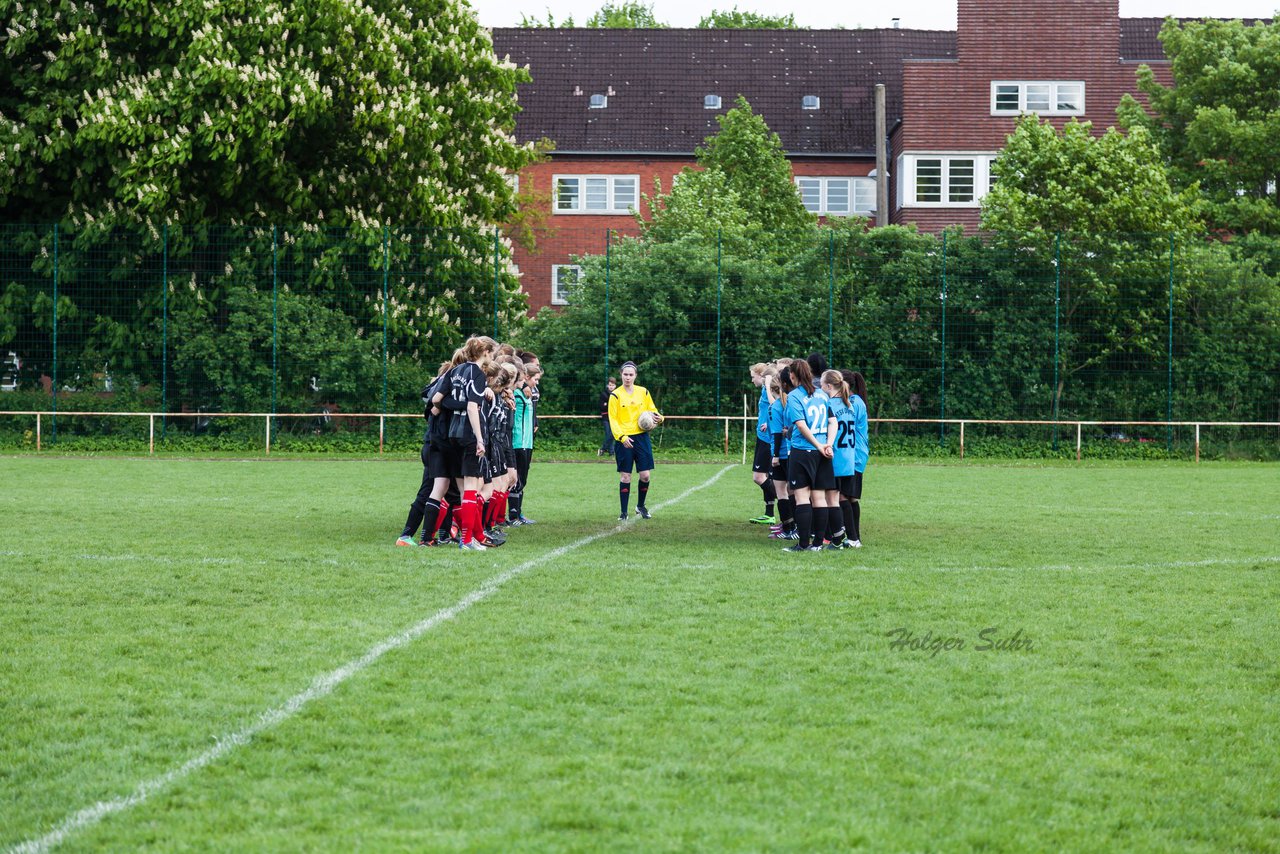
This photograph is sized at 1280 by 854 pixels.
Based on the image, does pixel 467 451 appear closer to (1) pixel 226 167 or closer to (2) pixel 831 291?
(1) pixel 226 167

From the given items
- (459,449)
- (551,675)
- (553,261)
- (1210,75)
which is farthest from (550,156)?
(551,675)

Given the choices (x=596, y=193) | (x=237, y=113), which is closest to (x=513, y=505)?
(x=237, y=113)

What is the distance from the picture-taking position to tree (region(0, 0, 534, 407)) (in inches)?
1069

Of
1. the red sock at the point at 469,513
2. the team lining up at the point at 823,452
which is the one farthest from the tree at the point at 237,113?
the team lining up at the point at 823,452

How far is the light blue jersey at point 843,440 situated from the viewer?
1269 centimetres

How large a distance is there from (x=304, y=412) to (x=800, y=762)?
2407cm

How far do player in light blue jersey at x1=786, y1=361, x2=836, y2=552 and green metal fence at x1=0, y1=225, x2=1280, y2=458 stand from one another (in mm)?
15800

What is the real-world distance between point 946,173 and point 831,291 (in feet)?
52.7

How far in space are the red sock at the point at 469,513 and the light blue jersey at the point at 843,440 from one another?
2953 millimetres

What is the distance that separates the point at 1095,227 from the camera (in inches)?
1235

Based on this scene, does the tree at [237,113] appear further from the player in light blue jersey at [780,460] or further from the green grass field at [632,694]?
the player in light blue jersey at [780,460]

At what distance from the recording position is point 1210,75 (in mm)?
37125

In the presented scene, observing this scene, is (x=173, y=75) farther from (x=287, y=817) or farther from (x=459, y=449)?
(x=287, y=817)

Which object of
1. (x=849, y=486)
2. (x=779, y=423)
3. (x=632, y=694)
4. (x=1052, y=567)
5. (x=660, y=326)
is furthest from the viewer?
(x=660, y=326)
